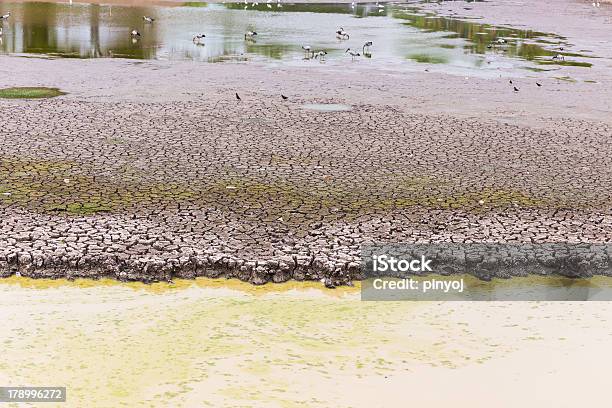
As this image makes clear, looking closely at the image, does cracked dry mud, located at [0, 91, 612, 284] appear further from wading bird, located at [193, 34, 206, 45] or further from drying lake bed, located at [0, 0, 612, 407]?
wading bird, located at [193, 34, 206, 45]

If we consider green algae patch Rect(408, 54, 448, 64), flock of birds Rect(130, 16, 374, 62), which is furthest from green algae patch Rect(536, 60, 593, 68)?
flock of birds Rect(130, 16, 374, 62)

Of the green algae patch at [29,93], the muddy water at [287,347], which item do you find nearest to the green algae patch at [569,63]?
the green algae patch at [29,93]

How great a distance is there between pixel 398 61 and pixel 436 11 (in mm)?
18769

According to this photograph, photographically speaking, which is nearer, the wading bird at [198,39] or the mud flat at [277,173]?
the mud flat at [277,173]

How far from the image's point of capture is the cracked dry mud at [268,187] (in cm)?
690

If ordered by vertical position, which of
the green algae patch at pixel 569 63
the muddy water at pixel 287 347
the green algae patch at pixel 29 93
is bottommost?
the muddy water at pixel 287 347

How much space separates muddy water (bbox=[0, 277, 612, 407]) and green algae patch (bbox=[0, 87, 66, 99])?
737 cm

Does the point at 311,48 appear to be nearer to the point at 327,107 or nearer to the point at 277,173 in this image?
the point at 327,107

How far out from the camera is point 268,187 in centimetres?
874

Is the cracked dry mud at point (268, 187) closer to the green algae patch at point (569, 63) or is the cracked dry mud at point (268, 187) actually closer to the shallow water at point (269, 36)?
the shallow water at point (269, 36)

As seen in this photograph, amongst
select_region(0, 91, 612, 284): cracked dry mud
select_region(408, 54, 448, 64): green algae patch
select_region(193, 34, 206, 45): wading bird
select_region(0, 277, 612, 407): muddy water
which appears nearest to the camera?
select_region(0, 277, 612, 407): muddy water

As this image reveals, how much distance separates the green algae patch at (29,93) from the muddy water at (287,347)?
7366 millimetres

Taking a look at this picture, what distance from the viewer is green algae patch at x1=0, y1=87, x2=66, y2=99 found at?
520 inches

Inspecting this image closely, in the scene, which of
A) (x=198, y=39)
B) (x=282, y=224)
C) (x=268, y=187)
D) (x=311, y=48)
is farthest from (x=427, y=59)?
(x=282, y=224)
